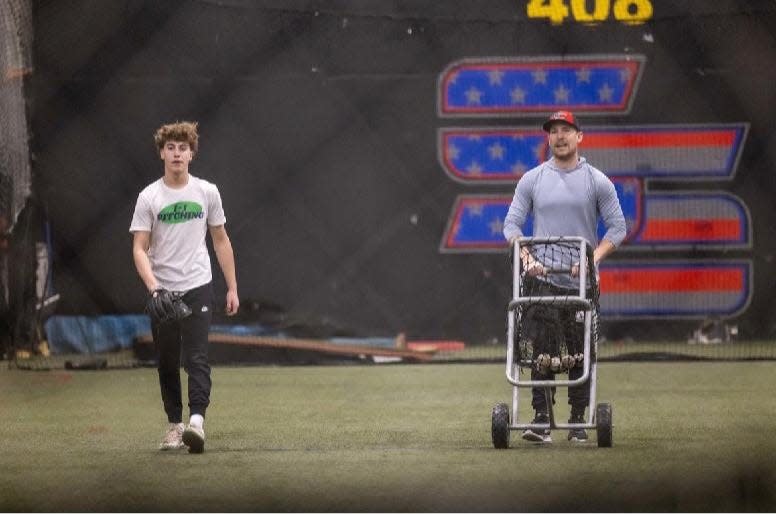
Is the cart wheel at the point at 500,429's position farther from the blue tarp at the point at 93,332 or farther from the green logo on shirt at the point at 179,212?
the blue tarp at the point at 93,332

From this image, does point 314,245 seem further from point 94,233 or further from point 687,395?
point 687,395

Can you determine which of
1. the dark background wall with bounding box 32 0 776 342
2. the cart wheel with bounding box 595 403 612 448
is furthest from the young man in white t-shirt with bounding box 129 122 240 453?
the dark background wall with bounding box 32 0 776 342

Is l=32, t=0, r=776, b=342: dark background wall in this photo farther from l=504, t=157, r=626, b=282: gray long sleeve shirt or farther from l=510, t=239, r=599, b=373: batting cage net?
l=510, t=239, r=599, b=373: batting cage net

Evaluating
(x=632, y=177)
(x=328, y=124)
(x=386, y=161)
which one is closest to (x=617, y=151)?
(x=632, y=177)

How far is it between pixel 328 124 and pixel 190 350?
593cm

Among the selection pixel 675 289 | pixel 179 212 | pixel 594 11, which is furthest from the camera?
pixel 675 289

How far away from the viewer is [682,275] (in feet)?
41.4

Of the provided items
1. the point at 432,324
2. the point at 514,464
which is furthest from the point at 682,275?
the point at 514,464

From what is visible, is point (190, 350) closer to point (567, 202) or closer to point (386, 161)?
point (567, 202)

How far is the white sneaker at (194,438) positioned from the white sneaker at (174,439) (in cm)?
20

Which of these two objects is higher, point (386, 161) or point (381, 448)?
point (386, 161)

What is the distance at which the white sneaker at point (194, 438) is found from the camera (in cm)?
668

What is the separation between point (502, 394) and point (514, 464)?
3.56 metres

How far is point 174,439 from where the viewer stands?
23.0ft
